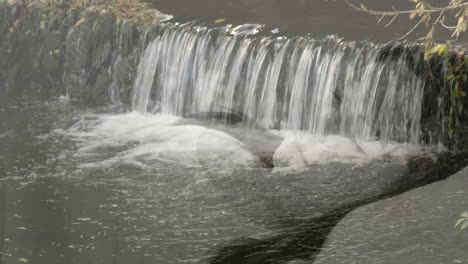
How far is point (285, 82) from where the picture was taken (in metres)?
9.56

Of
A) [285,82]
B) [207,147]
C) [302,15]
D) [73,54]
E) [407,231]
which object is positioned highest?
[302,15]

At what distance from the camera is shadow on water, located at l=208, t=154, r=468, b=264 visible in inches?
234

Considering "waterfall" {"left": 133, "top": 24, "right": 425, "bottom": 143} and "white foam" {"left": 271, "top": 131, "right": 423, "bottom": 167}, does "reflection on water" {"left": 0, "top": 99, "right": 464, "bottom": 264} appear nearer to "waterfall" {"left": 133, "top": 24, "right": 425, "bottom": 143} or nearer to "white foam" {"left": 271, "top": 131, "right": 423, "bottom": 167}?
"white foam" {"left": 271, "top": 131, "right": 423, "bottom": 167}

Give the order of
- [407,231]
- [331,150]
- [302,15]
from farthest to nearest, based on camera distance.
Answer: [302,15], [331,150], [407,231]

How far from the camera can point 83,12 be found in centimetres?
1198

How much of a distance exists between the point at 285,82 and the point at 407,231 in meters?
3.92

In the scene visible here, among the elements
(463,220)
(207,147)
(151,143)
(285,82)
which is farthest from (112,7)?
(463,220)

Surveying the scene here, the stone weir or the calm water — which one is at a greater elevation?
the calm water

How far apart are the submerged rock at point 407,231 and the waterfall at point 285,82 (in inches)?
76.8

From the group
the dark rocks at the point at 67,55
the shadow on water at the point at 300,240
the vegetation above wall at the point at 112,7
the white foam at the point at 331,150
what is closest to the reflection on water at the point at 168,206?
the shadow on water at the point at 300,240

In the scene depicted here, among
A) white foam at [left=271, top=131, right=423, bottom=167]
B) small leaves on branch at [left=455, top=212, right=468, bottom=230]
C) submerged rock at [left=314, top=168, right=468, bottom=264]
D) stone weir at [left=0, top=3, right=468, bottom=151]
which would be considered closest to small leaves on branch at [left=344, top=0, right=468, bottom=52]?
white foam at [left=271, top=131, right=423, bottom=167]

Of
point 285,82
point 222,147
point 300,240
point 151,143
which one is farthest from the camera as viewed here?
point 285,82

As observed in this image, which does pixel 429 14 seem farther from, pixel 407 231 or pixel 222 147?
pixel 222 147

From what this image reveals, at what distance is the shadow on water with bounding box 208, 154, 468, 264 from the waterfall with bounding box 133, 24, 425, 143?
1283 millimetres
